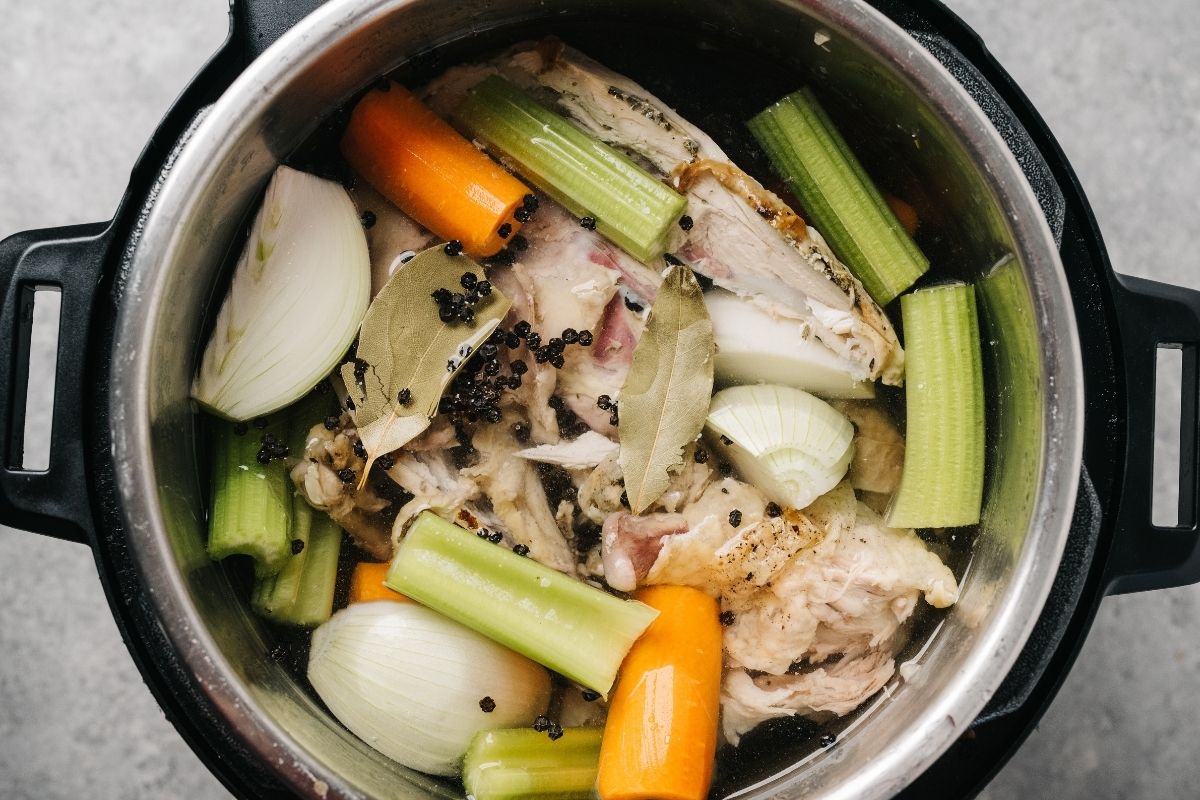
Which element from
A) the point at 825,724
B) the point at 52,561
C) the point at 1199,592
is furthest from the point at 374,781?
the point at 1199,592

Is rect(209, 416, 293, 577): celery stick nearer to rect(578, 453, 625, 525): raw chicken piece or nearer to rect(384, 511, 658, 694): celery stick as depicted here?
rect(384, 511, 658, 694): celery stick

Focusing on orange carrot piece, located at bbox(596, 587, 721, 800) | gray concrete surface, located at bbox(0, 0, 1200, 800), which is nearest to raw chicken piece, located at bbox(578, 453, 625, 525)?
orange carrot piece, located at bbox(596, 587, 721, 800)

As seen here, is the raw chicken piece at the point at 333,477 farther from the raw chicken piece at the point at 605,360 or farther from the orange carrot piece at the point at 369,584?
the raw chicken piece at the point at 605,360

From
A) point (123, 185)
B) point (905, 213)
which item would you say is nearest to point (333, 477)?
point (123, 185)

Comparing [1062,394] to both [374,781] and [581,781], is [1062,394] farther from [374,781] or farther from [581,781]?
[374,781]

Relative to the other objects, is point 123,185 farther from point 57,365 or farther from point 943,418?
point 943,418

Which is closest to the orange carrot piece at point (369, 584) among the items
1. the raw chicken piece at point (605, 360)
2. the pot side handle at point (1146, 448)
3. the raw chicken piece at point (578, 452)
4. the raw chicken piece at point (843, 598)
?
the raw chicken piece at point (578, 452)
